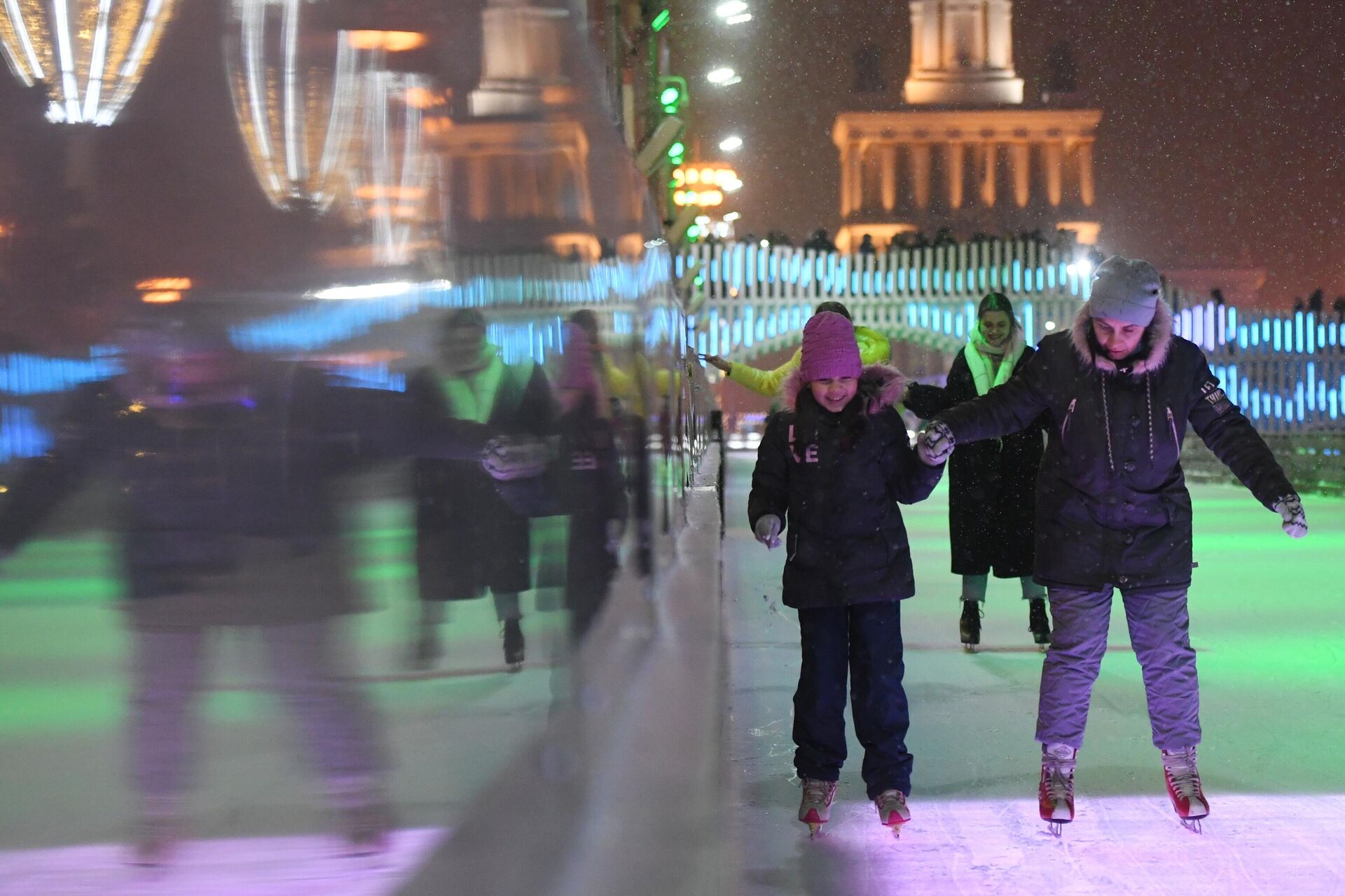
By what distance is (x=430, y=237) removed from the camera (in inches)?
67.2

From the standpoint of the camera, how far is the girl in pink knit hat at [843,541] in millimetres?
3154

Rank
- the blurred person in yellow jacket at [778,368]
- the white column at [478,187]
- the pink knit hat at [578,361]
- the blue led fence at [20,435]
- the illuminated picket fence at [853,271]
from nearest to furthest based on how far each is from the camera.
Answer: the blue led fence at [20,435]
the white column at [478,187]
the pink knit hat at [578,361]
the blurred person in yellow jacket at [778,368]
the illuminated picket fence at [853,271]

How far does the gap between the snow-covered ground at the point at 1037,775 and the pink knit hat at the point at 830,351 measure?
3.03 ft

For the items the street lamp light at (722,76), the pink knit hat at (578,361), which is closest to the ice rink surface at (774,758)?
the pink knit hat at (578,361)

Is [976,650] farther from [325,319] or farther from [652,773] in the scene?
[325,319]

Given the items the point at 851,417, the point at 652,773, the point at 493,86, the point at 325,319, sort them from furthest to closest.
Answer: the point at 851,417
the point at 652,773
the point at 493,86
the point at 325,319

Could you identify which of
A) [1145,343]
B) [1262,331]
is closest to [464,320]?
[1145,343]

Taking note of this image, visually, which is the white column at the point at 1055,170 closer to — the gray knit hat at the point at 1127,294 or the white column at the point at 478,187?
the gray knit hat at the point at 1127,294

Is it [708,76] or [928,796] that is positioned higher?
[708,76]

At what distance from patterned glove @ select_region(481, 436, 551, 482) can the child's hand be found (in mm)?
891

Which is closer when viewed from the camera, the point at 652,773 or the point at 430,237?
the point at 430,237

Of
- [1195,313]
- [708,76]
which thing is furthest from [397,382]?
[1195,313]

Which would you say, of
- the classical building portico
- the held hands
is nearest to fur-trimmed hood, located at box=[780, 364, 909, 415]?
the held hands

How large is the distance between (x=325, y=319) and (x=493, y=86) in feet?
2.90
